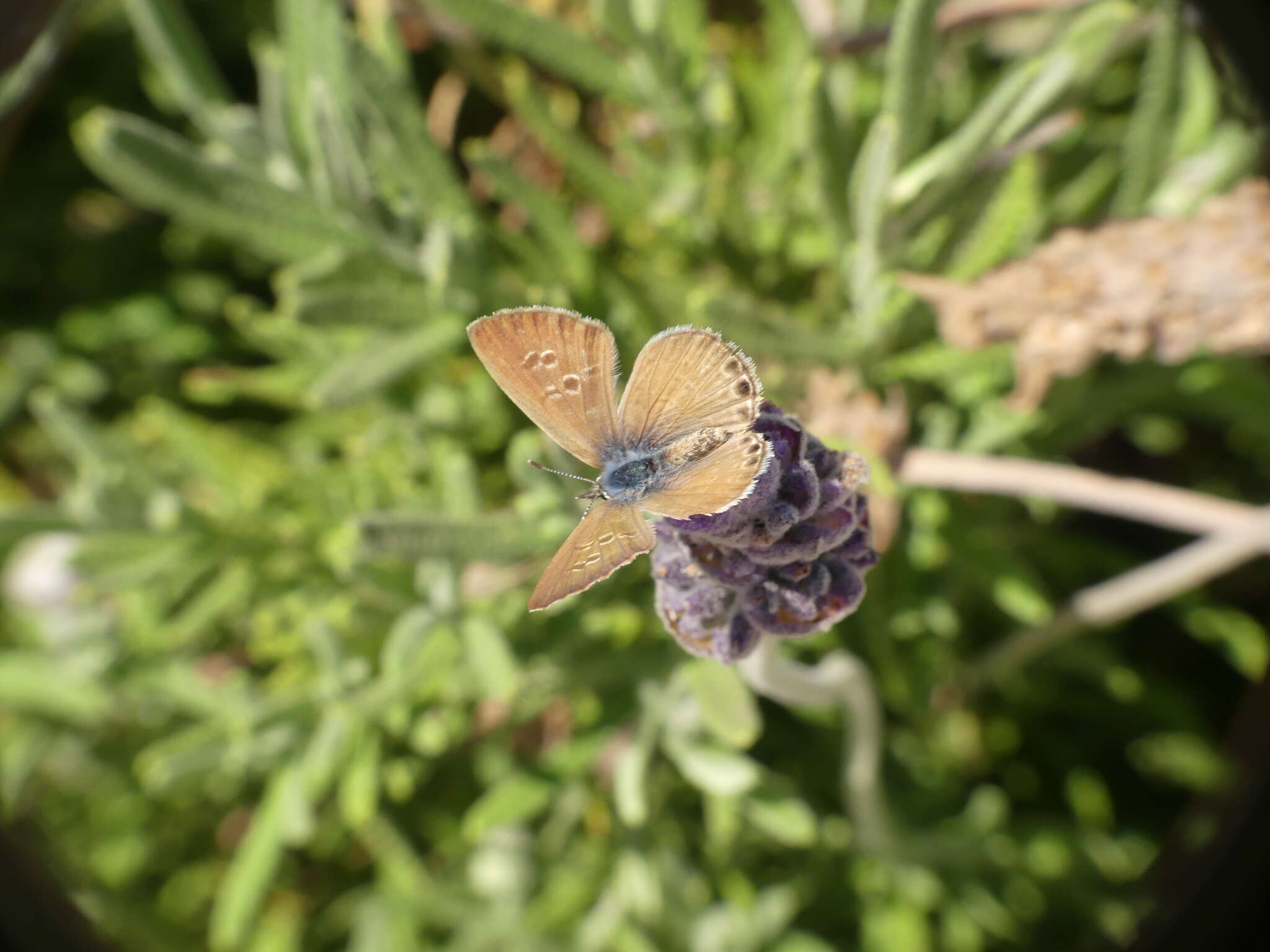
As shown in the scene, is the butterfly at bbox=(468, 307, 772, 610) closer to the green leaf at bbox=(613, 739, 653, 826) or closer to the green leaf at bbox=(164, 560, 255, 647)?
the green leaf at bbox=(613, 739, 653, 826)

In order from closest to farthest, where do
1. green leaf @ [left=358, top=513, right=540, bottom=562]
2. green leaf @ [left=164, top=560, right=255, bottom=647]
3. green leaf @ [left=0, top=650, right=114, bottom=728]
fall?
green leaf @ [left=358, top=513, right=540, bottom=562], green leaf @ [left=164, top=560, right=255, bottom=647], green leaf @ [left=0, top=650, right=114, bottom=728]

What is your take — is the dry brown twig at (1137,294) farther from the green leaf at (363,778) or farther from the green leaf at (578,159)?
the green leaf at (363,778)

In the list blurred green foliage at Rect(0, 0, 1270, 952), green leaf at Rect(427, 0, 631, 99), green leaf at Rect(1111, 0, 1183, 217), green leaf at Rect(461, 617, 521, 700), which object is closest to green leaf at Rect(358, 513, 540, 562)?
blurred green foliage at Rect(0, 0, 1270, 952)

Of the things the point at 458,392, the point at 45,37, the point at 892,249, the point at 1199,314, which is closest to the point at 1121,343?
the point at 1199,314

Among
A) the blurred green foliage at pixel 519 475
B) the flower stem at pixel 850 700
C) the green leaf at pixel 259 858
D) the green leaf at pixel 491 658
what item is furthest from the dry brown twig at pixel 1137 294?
the green leaf at pixel 259 858

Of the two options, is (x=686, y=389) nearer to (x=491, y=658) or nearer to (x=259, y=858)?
(x=491, y=658)

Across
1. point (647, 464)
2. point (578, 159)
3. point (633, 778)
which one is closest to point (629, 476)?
point (647, 464)

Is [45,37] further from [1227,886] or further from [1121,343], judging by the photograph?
[1227,886]
